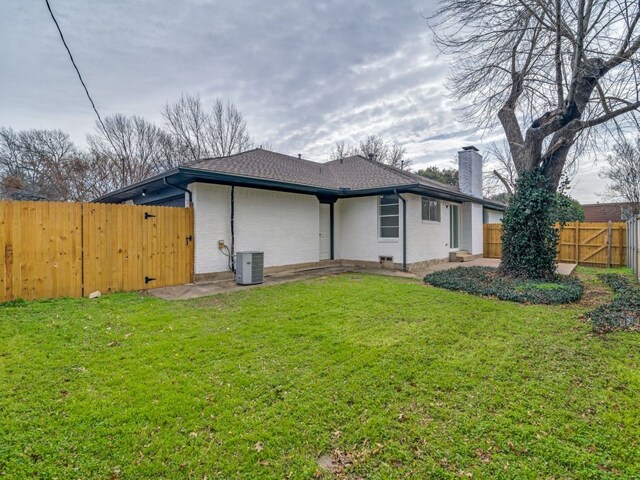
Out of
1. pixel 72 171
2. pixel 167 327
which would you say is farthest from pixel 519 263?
pixel 72 171

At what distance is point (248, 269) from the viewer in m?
8.04

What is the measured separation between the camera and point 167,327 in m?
4.62

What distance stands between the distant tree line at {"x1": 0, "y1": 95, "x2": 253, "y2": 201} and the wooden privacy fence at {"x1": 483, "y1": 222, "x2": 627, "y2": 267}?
1894 cm

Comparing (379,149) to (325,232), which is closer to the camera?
(325,232)

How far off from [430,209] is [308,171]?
4695 mm

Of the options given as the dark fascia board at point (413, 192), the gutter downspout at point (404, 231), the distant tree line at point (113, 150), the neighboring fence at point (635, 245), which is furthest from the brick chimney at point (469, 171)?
the distant tree line at point (113, 150)

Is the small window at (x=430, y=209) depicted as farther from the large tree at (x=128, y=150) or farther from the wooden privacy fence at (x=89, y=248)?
the large tree at (x=128, y=150)

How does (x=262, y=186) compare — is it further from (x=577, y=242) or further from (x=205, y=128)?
(x=205, y=128)

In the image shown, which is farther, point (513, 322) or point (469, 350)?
point (513, 322)

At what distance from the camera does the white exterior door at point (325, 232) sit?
450 inches

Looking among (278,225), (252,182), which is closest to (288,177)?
(278,225)

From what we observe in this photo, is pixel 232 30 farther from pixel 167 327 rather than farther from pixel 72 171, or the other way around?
pixel 72 171

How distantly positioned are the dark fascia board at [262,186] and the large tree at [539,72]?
2.82 metres

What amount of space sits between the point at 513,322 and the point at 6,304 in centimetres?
844
